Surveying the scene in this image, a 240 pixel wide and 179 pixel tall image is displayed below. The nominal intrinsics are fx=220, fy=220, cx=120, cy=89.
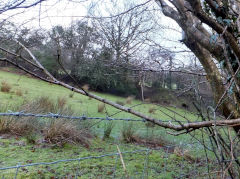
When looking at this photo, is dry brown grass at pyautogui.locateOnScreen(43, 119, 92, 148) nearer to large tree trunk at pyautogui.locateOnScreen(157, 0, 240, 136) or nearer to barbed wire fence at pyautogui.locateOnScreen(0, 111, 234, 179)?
barbed wire fence at pyautogui.locateOnScreen(0, 111, 234, 179)

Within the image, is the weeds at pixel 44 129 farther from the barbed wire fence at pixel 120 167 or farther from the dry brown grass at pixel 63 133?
the barbed wire fence at pixel 120 167

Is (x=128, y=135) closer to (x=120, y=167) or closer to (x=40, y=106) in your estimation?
(x=120, y=167)

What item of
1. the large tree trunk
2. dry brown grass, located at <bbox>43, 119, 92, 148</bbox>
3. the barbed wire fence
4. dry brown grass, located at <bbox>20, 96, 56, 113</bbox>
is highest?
the large tree trunk

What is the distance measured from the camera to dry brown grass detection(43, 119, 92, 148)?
3.35 metres

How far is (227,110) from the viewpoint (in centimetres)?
185

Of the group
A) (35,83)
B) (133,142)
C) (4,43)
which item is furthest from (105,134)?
(35,83)

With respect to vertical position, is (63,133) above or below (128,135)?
above

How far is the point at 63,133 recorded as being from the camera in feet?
11.4

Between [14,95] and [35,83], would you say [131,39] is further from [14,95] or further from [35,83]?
[35,83]

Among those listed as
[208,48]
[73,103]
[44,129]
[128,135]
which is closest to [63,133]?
[44,129]

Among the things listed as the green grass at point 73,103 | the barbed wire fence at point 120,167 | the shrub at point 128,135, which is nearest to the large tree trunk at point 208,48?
the barbed wire fence at point 120,167

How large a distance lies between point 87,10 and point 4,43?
909 mm

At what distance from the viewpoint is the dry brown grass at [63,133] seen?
335 centimetres

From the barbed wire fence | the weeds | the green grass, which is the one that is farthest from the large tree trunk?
the green grass
